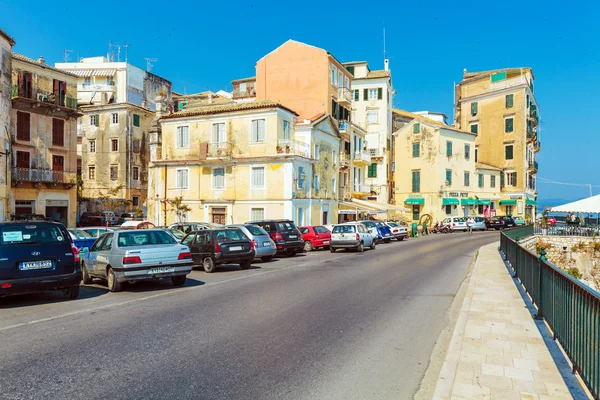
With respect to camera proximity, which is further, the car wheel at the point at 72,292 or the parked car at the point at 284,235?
the parked car at the point at 284,235

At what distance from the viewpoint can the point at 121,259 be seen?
11688 millimetres

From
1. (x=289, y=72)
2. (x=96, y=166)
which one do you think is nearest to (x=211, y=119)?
(x=289, y=72)

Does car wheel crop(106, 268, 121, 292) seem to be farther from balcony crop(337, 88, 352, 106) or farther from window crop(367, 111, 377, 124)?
window crop(367, 111, 377, 124)

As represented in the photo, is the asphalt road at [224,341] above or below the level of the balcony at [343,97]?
below

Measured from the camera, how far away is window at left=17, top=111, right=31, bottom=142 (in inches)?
1471

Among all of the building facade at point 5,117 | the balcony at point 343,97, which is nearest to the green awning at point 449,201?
the balcony at point 343,97

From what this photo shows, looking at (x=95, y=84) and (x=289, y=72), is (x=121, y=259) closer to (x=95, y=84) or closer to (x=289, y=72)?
(x=289, y=72)

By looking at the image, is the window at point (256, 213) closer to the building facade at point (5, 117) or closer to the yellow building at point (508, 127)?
the building facade at point (5, 117)

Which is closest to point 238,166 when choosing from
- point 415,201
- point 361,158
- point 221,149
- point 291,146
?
point 221,149

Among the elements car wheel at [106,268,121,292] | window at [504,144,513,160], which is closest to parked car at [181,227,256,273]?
car wheel at [106,268,121,292]

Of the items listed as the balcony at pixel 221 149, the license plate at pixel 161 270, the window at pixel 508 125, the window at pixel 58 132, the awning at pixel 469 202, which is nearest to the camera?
the license plate at pixel 161 270

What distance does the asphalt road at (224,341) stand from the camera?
16.9 feet

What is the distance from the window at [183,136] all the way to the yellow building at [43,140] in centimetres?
1023

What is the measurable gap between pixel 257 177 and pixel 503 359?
30.1m
